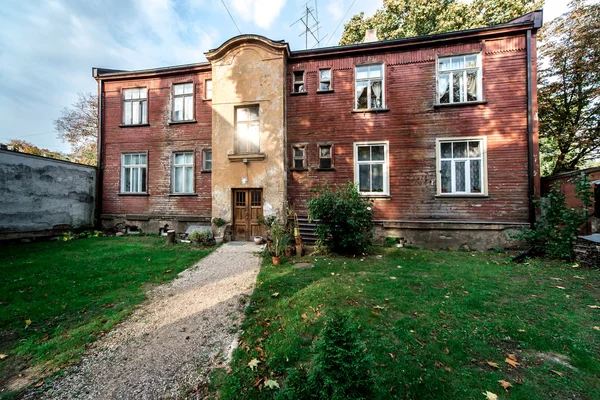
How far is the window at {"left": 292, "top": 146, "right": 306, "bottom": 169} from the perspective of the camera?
10341mm

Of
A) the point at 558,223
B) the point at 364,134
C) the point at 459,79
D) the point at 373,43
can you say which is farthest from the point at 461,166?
the point at 373,43

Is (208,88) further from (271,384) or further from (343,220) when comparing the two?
(271,384)

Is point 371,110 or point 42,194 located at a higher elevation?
point 371,110

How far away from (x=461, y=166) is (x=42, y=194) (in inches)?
694

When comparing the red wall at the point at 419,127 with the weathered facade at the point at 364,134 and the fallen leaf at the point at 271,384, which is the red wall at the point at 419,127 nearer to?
the weathered facade at the point at 364,134

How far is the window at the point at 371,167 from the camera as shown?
9.83m

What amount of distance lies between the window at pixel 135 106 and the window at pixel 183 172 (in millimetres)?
2820

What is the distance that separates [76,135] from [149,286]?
25.1 metres

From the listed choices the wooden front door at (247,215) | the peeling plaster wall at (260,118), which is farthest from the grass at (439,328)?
the peeling plaster wall at (260,118)

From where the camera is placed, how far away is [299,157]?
10.4m

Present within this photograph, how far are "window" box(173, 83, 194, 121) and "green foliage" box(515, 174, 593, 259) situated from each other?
1455 cm

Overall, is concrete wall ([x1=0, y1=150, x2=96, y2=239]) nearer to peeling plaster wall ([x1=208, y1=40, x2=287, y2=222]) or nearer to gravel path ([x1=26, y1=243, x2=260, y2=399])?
peeling plaster wall ([x1=208, y1=40, x2=287, y2=222])

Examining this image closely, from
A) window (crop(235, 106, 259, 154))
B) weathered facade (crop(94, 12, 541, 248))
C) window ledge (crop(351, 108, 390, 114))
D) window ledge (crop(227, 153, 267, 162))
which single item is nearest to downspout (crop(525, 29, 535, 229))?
weathered facade (crop(94, 12, 541, 248))

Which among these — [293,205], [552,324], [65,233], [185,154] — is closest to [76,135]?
[65,233]
